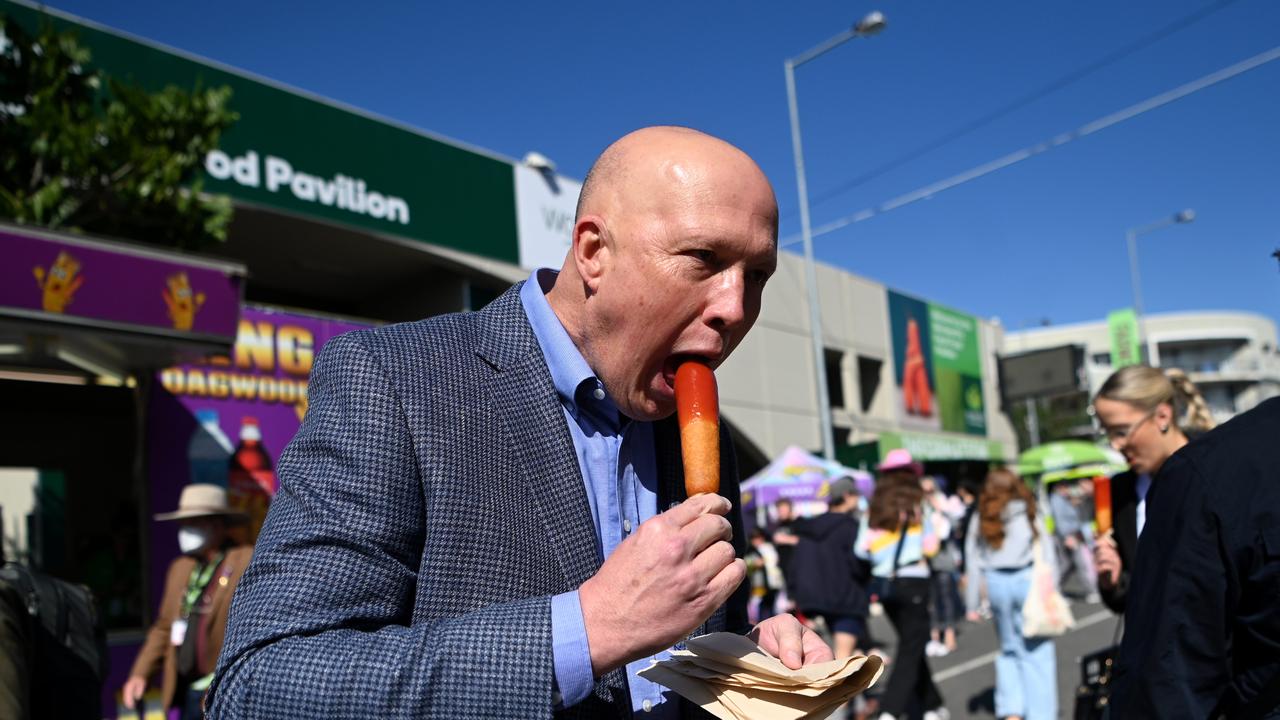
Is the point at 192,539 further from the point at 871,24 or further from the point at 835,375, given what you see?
the point at 835,375

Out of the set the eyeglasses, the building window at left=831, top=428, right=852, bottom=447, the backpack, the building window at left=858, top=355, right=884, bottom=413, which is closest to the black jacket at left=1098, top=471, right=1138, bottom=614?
the eyeglasses

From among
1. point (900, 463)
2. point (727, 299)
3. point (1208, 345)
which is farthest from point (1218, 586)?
point (1208, 345)

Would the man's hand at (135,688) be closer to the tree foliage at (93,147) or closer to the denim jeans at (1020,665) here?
the tree foliage at (93,147)

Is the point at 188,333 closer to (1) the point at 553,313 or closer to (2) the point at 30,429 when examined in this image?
(2) the point at 30,429

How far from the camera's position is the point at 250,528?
10.6 metres

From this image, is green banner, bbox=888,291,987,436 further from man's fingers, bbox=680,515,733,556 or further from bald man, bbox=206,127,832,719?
man's fingers, bbox=680,515,733,556

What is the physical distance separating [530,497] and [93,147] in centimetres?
762

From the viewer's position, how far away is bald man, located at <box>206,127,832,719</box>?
131cm

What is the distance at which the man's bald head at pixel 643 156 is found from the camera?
166 cm

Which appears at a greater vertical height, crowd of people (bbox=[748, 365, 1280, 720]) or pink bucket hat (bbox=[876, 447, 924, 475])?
pink bucket hat (bbox=[876, 447, 924, 475])

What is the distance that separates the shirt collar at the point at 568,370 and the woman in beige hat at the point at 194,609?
200 inches

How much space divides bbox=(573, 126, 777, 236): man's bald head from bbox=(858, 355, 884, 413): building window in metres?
27.4

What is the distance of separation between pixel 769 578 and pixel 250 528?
6.36 metres

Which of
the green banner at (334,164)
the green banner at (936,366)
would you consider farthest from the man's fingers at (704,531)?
the green banner at (936,366)
